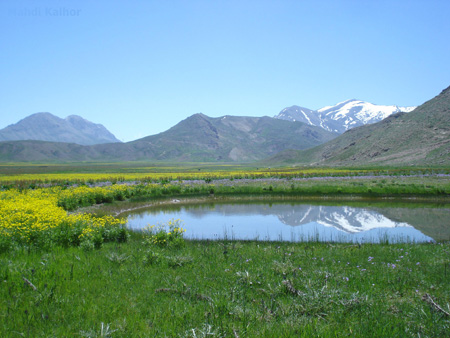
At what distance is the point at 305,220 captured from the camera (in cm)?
2267

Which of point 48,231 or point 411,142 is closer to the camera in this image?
point 48,231

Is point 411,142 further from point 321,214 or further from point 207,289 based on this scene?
point 207,289

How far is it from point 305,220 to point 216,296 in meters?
17.4

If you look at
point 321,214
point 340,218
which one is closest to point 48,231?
point 340,218

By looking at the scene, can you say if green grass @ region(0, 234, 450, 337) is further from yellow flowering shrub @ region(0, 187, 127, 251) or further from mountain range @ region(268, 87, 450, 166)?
mountain range @ region(268, 87, 450, 166)

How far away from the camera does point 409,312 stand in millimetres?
5738

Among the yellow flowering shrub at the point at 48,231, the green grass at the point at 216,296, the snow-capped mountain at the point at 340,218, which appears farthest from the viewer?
the snow-capped mountain at the point at 340,218

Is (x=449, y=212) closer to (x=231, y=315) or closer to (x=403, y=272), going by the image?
(x=403, y=272)

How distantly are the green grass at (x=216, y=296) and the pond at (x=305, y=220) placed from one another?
20.1 ft

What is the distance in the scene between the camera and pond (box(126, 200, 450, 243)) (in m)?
17.1

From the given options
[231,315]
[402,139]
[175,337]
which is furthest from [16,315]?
[402,139]

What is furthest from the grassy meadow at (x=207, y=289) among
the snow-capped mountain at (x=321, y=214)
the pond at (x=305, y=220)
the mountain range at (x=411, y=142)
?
the mountain range at (x=411, y=142)

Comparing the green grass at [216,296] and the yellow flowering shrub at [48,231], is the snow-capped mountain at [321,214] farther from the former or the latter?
the yellow flowering shrub at [48,231]

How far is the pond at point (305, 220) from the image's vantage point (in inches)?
674
